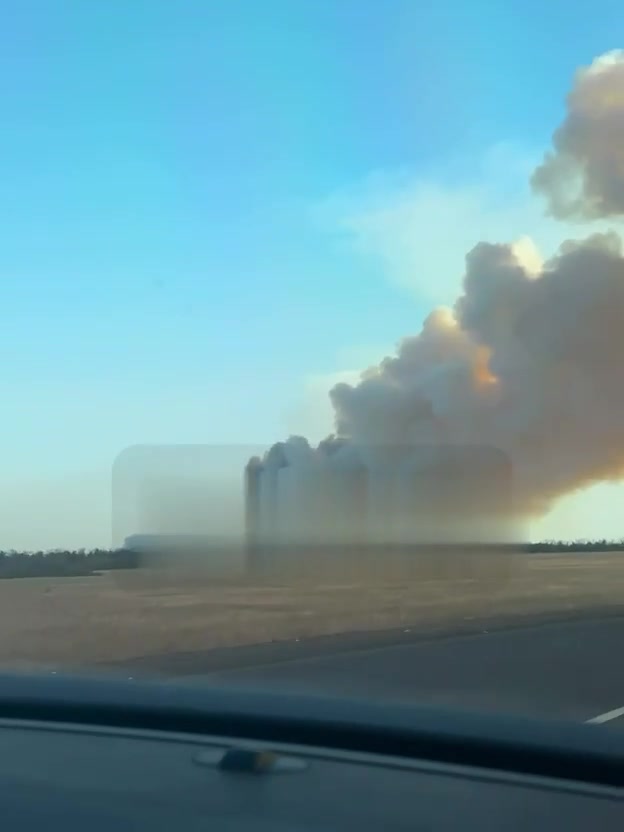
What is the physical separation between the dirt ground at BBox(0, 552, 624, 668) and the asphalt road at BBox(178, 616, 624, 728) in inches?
109

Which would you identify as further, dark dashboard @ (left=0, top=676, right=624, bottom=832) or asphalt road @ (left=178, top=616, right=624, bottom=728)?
asphalt road @ (left=178, top=616, right=624, bottom=728)

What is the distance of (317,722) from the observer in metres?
3.55

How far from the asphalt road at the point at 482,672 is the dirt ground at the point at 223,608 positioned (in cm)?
278

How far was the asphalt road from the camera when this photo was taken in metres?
11.7

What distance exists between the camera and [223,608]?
24.6m

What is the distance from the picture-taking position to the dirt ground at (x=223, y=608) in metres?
18.7

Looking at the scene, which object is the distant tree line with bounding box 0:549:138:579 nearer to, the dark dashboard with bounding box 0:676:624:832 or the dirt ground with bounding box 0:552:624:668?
the dirt ground with bounding box 0:552:624:668

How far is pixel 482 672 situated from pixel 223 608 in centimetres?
1093

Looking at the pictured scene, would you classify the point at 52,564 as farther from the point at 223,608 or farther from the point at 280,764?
the point at 280,764

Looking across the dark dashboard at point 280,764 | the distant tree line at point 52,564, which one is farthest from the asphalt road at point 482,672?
the distant tree line at point 52,564

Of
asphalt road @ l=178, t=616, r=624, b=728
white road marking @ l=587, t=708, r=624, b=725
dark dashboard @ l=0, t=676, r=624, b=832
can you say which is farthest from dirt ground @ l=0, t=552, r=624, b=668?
dark dashboard @ l=0, t=676, r=624, b=832

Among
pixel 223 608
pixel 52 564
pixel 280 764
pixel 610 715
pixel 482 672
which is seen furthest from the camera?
pixel 52 564

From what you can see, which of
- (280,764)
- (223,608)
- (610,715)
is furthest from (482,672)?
(280,764)

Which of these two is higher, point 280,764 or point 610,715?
point 280,764
